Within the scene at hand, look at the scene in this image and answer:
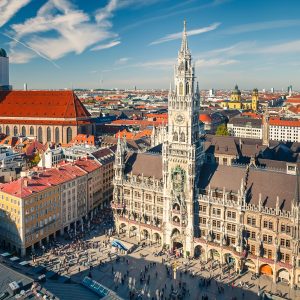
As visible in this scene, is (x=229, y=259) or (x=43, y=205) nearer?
(x=229, y=259)

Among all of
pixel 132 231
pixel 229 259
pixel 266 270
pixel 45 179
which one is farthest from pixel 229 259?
pixel 45 179

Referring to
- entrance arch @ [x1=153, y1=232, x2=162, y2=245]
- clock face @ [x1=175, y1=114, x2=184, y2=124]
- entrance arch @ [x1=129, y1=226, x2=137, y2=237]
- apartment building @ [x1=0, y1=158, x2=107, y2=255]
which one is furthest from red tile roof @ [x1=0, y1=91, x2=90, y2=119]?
clock face @ [x1=175, y1=114, x2=184, y2=124]

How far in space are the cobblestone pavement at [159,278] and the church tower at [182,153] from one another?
20.7 feet

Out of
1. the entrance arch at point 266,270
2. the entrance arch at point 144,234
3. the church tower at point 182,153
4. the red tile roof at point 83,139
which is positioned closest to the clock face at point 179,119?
the church tower at point 182,153

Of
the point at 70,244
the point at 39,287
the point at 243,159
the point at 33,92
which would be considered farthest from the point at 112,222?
the point at 33,92

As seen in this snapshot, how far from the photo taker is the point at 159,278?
71.9 metres

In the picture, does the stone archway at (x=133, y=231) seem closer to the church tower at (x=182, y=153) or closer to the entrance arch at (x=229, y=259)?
the church tower at (x=182, y=153)

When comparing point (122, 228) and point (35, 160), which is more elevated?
point (35, 160)

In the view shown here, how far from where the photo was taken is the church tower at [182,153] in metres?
77.1

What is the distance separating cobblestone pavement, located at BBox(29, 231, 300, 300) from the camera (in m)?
67.1

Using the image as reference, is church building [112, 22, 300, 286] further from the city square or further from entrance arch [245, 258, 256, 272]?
the city square

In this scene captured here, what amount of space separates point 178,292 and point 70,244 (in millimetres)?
28240

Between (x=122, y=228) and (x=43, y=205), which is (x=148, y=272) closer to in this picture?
(x=122, y=228)

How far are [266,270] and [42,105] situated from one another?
13396 centimetres
